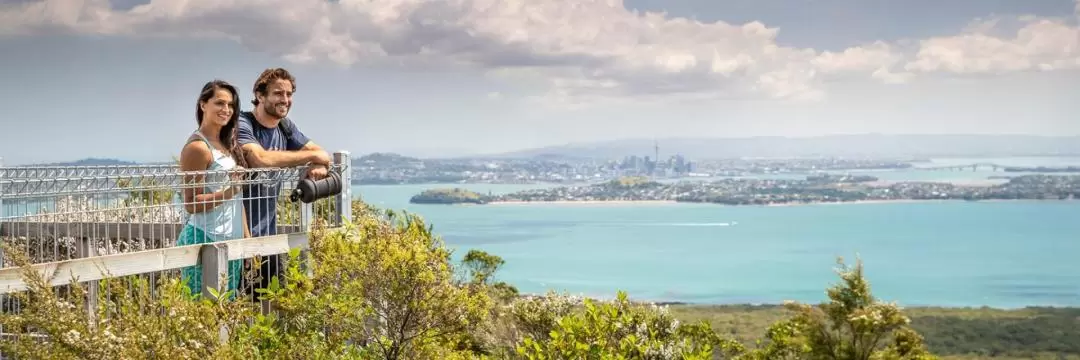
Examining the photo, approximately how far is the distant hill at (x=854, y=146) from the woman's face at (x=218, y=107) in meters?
136

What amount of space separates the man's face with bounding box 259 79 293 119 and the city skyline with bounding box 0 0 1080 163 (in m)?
56.8

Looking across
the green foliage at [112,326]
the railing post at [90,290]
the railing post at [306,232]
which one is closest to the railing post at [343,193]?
the railing post at [306,232]

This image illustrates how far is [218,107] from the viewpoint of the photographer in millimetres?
4090

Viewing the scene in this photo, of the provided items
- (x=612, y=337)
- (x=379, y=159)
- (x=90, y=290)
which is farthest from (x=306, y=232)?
(x=379, y=159)

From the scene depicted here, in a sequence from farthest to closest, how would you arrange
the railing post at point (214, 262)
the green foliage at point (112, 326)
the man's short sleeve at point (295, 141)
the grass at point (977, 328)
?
the grass at point (977, 328) → the man's short sleeve at point (295, 141) → the railing post at point (214, 262) → the green foliage at point (112, 326)

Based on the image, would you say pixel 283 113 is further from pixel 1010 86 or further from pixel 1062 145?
pixel 1062 145

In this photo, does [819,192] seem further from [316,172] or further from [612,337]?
[316,172]

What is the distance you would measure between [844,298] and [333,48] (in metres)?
91.1

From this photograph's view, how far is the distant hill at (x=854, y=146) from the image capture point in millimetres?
142625

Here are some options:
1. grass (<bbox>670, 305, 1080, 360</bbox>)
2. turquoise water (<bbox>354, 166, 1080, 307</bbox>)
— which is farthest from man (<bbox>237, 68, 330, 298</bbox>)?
turquoise water (<bbox>354, 166, 1080, 307</bbox>)

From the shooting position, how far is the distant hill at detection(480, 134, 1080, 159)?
14262cm

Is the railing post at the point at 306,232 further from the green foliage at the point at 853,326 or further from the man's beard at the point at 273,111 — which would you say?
the green foliage at the point at 853,326

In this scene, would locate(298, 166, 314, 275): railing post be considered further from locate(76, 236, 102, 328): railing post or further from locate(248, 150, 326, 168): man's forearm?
locate(76, 236, 102, 328): railing post

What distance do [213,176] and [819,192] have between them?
110002 mm
